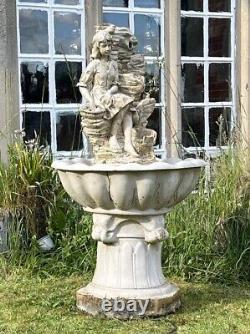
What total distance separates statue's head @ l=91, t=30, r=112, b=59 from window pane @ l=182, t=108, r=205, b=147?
2500mm

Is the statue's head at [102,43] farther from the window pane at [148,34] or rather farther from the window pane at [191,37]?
the window pane at [191,37]

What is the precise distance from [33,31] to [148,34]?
107cm

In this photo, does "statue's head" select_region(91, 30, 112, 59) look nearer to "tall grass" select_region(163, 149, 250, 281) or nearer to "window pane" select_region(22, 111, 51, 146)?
"tall grass" select_region(163, 149, 250, 281)

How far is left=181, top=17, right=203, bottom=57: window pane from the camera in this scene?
597cm

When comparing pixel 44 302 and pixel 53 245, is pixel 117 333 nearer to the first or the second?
pixel 44 302

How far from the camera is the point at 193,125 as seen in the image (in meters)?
6.09

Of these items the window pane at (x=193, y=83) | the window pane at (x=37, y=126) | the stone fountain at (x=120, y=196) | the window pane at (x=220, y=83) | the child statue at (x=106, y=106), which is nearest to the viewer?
the stone fountain at (x=120, y=196)

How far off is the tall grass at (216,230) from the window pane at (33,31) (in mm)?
1921

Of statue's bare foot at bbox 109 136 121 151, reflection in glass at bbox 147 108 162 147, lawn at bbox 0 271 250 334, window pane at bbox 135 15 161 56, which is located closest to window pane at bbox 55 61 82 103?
window pane at bbox 135 15 161 56

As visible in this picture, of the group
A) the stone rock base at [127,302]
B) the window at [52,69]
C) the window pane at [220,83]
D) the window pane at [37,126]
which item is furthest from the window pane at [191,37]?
the stone rock base at [127,302]

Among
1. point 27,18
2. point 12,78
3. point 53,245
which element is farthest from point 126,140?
point 27,18

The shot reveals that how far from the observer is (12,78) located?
5199mm

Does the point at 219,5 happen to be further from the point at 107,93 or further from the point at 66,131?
the point at 107,93

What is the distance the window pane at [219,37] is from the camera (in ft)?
20.0
